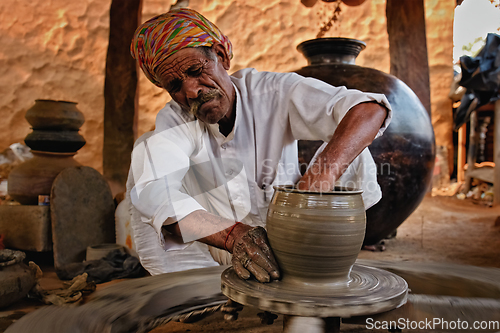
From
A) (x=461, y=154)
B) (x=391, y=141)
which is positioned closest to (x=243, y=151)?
(x=391, y=141)

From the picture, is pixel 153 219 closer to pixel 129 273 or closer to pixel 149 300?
pixel 149 300

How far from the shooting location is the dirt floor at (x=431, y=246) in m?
1.79

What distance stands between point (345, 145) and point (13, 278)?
2052 mm

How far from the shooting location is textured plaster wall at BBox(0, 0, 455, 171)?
6344 mm

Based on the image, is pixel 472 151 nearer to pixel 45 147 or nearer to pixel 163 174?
pixel 45 147

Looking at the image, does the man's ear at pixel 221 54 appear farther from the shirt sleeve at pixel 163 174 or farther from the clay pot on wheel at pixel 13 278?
the clay pot on wheel at pixel 13 278

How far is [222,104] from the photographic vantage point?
69.7 inches

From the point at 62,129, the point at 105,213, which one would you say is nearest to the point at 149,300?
the point at 105,213

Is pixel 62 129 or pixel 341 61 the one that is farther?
pixel 62 129

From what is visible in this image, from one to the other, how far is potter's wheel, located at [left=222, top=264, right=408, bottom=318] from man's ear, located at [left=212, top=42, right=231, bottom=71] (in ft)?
3.12

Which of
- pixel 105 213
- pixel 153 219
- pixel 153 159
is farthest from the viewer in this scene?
pixel 105 213

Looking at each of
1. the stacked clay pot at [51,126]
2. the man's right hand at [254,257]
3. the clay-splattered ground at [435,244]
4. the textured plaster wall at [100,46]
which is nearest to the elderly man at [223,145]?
the man's right hand at [254,257]

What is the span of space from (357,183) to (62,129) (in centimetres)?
259

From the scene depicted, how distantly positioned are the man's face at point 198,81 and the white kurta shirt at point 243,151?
0.16 meters
